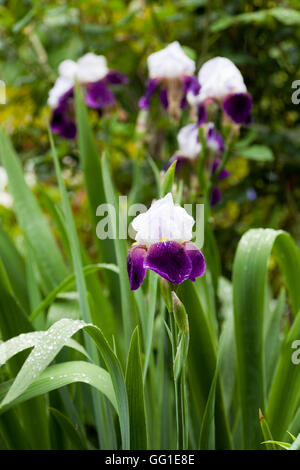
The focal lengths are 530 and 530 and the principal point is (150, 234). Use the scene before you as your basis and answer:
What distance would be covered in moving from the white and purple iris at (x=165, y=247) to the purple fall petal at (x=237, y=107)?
0.43 metres

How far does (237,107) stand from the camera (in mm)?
906

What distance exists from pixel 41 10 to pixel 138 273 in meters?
1.03

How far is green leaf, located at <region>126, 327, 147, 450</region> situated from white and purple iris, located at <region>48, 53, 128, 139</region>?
Answer: 28.8 inches

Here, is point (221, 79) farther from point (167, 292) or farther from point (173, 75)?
point (167, 292)

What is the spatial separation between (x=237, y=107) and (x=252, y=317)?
38cm

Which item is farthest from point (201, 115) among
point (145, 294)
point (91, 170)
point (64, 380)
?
point (64, 380)

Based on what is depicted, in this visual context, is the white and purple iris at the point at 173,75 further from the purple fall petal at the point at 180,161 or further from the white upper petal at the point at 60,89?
the white upper petal at the point at 60,89

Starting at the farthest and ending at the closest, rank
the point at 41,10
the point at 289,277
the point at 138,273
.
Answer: the point at 41,10
the point at 289,277
the point at 138,273

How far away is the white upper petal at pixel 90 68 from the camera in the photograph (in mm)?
1173
